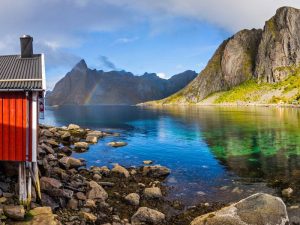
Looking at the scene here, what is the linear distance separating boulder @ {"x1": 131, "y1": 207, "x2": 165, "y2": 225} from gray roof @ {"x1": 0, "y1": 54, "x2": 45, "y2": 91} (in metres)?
10.4

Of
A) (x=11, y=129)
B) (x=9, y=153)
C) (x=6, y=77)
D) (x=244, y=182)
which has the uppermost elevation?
(x=6, y=77)

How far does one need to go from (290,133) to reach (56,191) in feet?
199

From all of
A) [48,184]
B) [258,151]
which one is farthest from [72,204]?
[258,151]

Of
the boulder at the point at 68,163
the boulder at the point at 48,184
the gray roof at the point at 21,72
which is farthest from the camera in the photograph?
the boulder at the point at 68,163

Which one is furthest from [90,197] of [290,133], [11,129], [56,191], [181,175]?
[290,133]

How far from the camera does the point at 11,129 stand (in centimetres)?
2208

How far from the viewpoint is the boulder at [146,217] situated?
2364 cm

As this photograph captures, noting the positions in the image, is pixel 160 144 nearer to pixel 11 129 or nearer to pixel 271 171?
pixel 271 171

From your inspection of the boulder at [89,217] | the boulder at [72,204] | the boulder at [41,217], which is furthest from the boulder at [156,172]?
the boulder at [41,217]

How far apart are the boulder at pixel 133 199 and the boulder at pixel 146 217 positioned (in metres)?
2.79

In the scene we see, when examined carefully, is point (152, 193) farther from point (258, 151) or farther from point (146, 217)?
point (258, 151)

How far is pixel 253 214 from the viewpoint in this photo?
2038 cm

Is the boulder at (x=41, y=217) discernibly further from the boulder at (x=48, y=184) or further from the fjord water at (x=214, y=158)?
the fjord water at (x=214, y=158)

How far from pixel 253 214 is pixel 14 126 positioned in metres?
15.3
